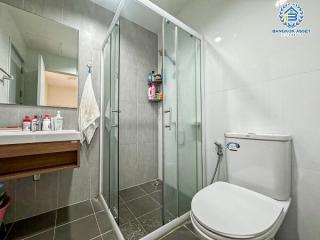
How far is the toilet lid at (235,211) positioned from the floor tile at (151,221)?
0.62 meters

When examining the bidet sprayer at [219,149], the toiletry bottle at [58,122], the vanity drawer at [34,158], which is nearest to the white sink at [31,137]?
the vanity drawer at [34,158]

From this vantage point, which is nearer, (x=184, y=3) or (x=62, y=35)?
(x=62, y=35)

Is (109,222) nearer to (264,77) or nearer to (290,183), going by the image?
(290,183)

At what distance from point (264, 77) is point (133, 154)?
1695 mm

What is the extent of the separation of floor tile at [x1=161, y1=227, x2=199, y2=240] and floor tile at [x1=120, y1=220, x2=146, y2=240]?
195 millimetres

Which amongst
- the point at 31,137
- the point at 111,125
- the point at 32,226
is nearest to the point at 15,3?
the point at 31,137

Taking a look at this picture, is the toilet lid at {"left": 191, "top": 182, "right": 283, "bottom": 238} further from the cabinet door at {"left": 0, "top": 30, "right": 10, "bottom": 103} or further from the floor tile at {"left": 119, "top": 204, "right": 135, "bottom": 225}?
the cabinet door at {"left": 0, "top": 30, "right": 10, "bottom": 103}

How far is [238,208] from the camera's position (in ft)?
2.55

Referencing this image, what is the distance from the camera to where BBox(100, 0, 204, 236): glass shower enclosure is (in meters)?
1.33

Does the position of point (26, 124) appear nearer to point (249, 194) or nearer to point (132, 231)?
point (132, 231)

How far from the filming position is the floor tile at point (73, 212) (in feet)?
4.43

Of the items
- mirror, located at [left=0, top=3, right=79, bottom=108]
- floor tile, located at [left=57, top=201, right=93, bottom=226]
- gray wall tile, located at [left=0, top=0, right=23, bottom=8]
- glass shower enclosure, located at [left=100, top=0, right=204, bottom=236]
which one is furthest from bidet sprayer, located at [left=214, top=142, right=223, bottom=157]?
gray wall tile, located at [left=0, top=0, right=23, bottom=8]

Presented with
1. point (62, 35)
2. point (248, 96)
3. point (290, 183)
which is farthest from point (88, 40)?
point (290, 183)

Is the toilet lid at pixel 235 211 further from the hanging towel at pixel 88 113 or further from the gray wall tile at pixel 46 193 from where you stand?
the gray wall tile at pixel 46 193
